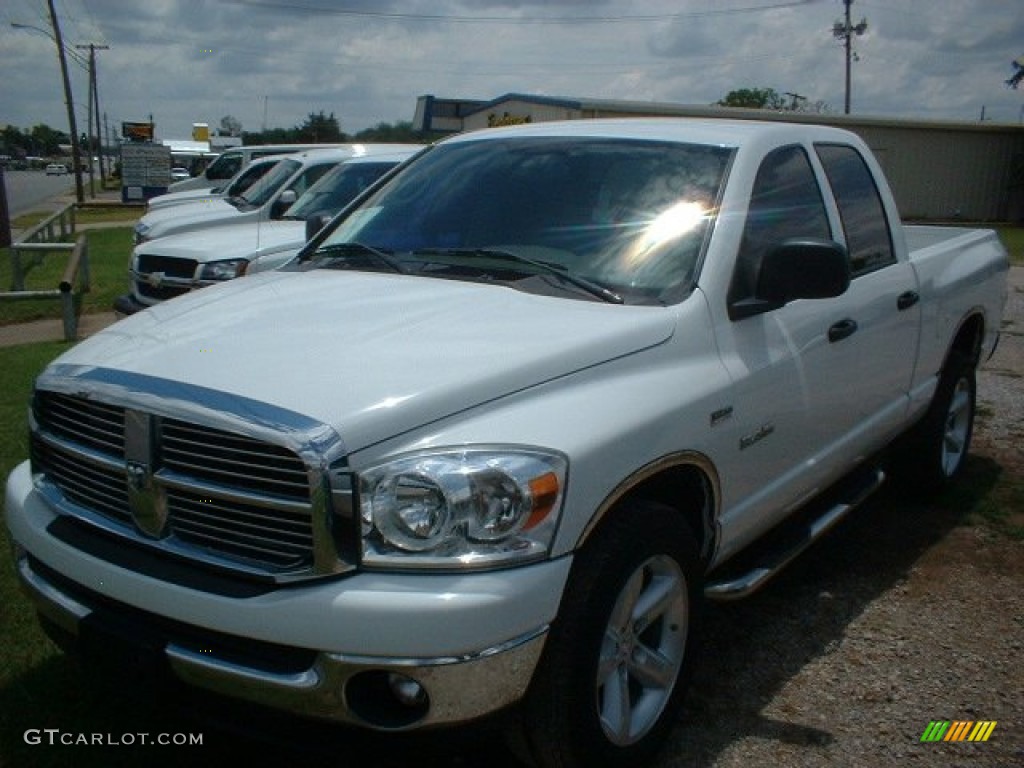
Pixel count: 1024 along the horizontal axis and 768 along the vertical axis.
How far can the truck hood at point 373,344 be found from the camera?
8.34 feet

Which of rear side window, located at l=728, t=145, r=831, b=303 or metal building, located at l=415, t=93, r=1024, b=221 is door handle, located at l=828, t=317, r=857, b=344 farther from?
metal building, located at l=415, t=93, r=1024, b=221

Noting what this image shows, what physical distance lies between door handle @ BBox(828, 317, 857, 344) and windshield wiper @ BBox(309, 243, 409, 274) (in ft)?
5.35

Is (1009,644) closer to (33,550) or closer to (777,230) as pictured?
(777,230)

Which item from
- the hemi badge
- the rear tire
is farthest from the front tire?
the rear tire

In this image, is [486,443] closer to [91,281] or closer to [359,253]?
[359,253]

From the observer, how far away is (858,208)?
456 centimetres

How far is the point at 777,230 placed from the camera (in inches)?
151

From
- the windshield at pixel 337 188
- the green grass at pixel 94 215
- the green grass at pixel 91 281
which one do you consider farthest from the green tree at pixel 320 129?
the windshield at pixel 337 188

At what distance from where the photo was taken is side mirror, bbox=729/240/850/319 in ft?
10.9

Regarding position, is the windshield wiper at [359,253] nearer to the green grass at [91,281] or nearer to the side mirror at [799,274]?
the side mirror at [799,274]

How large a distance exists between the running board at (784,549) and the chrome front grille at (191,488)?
148 cm

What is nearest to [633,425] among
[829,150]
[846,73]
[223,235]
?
[829,150]

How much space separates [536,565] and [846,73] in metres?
52.8

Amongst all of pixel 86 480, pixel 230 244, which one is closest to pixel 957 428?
pixel 86 480
